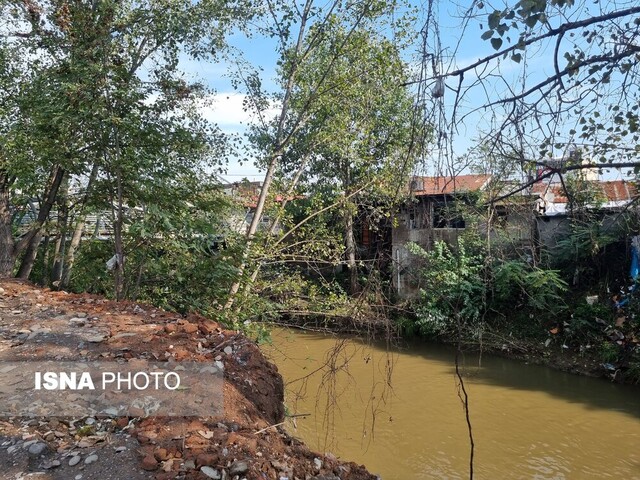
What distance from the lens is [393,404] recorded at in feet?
24.2

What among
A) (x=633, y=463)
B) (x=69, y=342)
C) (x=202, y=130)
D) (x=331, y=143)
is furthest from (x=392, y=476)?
(x=202, y=130)

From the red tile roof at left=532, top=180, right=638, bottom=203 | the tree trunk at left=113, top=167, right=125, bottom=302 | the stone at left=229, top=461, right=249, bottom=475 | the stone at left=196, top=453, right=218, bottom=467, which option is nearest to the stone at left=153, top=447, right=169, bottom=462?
the stone at left=196, top=453, right=218, bottom=467

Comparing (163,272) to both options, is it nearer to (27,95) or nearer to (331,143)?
(27,95)

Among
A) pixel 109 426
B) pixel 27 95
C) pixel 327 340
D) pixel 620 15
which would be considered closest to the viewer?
pixel 620 15

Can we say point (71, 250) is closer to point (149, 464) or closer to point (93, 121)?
point (93, 121)

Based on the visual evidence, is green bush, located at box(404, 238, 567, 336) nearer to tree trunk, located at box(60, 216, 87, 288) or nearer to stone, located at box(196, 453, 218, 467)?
tree trunk, located at box(60, 216, 87, 288)

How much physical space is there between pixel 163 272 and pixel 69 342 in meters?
2.07

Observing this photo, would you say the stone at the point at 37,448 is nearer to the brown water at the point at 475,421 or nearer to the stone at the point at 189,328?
the stone at the point at 189,328

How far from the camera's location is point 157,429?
214 cm

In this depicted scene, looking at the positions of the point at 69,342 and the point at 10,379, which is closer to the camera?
the point at 10,379

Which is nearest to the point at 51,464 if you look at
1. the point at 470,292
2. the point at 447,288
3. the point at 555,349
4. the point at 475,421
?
the point at 475,421

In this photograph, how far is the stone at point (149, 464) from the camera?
6.13 feet

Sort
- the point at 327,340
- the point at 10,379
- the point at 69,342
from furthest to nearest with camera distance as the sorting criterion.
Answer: the point at 327,340, the point at 69,342, the point at 10,379

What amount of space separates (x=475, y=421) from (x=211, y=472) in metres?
5.84
